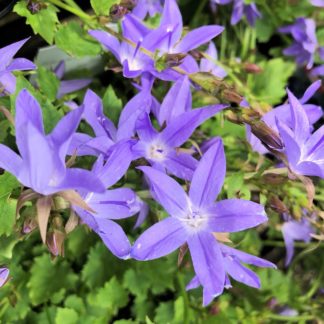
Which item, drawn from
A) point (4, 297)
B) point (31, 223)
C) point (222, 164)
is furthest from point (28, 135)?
point (4, 297)

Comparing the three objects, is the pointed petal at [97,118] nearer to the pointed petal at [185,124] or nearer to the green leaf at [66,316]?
the pointed petal at [185,124]

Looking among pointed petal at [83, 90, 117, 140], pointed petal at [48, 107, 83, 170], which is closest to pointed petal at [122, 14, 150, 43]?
pointed petal at [83, 90, 117, 140]

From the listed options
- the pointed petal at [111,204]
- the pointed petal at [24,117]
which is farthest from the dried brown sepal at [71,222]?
the pointed petal at [24,117]

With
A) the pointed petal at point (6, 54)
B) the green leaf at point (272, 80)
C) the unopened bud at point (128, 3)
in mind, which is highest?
the pointed petal at point (6, 54)

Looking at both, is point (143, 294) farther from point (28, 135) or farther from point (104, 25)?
point (28, 135)

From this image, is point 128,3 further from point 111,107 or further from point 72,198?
point 72,198
